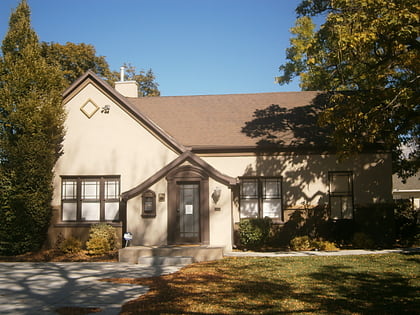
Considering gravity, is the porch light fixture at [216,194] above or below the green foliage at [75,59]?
below

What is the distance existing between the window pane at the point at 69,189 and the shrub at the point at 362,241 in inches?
438

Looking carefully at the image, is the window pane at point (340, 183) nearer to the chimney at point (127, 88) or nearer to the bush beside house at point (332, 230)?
the bush beside house at point (332, 230)

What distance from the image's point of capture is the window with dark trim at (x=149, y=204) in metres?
15.4

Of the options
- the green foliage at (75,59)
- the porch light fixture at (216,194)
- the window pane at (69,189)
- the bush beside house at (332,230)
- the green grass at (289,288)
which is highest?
the green foliage at (75,59)

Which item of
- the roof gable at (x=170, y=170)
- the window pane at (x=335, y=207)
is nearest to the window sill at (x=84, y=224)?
the roof gable at (x=170, y=170)

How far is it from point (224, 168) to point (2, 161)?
857 cm

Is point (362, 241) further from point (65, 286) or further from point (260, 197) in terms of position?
point (65, 286)

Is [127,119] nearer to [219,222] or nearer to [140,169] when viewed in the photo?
[140,169]

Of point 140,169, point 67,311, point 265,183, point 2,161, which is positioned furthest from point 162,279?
point 2,161

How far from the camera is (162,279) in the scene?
10797 mm

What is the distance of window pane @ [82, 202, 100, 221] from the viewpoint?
1709 cm

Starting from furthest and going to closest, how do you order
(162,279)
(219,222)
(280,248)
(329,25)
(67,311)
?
(280,248) → (219,222) → (329,25) → (162,279) → (67,311)

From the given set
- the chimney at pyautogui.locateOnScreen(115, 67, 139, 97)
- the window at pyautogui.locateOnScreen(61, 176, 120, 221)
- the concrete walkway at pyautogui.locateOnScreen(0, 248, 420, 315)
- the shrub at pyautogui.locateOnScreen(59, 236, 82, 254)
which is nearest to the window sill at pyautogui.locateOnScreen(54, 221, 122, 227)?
the window at pyautogui.locateOnScreen(61, 176, 120, 221)

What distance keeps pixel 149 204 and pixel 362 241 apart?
26.4ft
